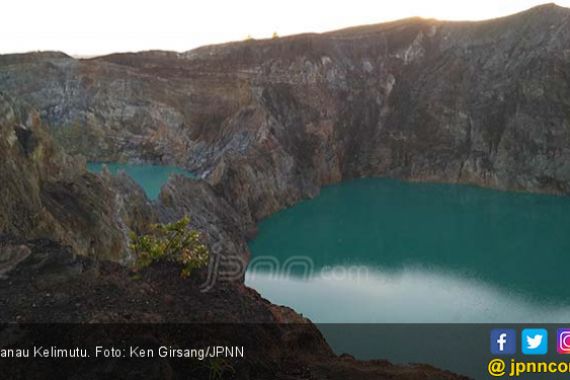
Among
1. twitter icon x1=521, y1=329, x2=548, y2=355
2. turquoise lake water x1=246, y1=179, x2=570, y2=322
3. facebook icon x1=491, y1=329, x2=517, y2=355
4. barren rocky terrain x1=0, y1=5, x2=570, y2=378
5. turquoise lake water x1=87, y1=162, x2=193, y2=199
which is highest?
barren rocky terrain x1=0, y1=5, x2=570, y2=378

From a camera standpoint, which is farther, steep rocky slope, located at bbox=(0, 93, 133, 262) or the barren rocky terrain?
the barren rocky terrain

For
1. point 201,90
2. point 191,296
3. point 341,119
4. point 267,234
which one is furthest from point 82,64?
point 191,296

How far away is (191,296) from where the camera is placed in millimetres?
12328

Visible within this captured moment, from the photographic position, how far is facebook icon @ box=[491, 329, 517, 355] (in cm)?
2175

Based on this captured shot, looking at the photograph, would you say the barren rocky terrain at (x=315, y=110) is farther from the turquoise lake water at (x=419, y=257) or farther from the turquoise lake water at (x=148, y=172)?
the turquoise lake water at (x=419, y=257)

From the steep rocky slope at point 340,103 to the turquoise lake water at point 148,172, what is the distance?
6.05 feet

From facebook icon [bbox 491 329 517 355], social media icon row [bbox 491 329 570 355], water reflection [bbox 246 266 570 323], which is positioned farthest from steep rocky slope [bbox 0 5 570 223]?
social media icon row [bbox 491 329 570 355]

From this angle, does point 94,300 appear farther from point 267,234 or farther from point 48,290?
point 267,234

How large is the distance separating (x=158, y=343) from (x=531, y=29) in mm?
65009

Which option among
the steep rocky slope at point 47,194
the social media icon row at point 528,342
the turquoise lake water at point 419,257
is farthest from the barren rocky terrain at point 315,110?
the social media icon row at point 528,342

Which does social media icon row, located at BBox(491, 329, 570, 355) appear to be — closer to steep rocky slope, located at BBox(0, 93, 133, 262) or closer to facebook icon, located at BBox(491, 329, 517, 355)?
facebook icon, located at BBox(491, 329, 517, 355)

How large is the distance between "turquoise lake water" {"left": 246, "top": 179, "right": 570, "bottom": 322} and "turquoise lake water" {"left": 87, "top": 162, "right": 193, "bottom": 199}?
16.2 m

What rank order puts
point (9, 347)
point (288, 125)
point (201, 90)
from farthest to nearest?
point (201, 90) → point (288, 125) → point (9, 347)

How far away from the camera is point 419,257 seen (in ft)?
124
